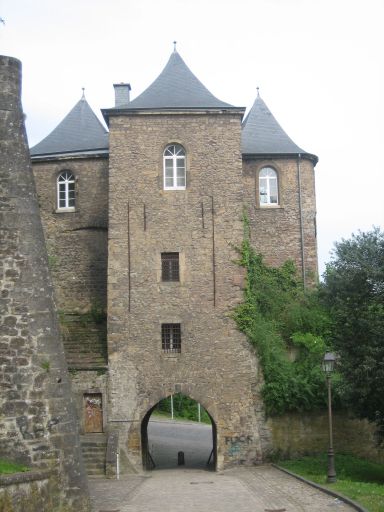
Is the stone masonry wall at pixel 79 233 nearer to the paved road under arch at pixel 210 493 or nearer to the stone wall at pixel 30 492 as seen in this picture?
the paved road under arch at pixel 210 493

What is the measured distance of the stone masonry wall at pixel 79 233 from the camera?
26.6 m

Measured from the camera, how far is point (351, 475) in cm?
1997

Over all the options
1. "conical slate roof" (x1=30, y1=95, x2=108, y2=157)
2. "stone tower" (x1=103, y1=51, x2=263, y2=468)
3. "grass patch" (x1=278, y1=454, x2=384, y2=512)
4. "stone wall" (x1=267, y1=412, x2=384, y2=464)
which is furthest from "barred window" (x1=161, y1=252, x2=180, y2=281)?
"grass patch" (x1=278, y1=454, x2=384, y2=512)

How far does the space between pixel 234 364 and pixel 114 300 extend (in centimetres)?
422

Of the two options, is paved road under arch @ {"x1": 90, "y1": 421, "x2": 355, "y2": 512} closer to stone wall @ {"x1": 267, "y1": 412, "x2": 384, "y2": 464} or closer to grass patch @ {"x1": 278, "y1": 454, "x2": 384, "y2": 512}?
grass patch @ {"x1": 278, "y1": 454, "x2": 384, "y2": 512}

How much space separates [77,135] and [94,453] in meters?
12.8

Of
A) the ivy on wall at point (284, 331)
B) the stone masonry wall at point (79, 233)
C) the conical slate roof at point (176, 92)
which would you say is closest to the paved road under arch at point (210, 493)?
the ivy on wall at point (284, 331)

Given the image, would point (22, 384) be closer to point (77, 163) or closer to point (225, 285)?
point (225, 285)

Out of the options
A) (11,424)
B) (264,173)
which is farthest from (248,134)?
(11,424)

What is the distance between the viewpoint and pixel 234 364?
23.2 m

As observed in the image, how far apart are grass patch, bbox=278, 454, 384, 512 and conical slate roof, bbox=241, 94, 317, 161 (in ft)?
35.9

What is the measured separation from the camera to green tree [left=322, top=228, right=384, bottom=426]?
19.2 metres

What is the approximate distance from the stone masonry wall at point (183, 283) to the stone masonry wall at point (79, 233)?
3.06 metres

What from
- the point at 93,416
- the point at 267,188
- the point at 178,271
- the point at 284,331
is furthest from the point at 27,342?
the point at 267,188
